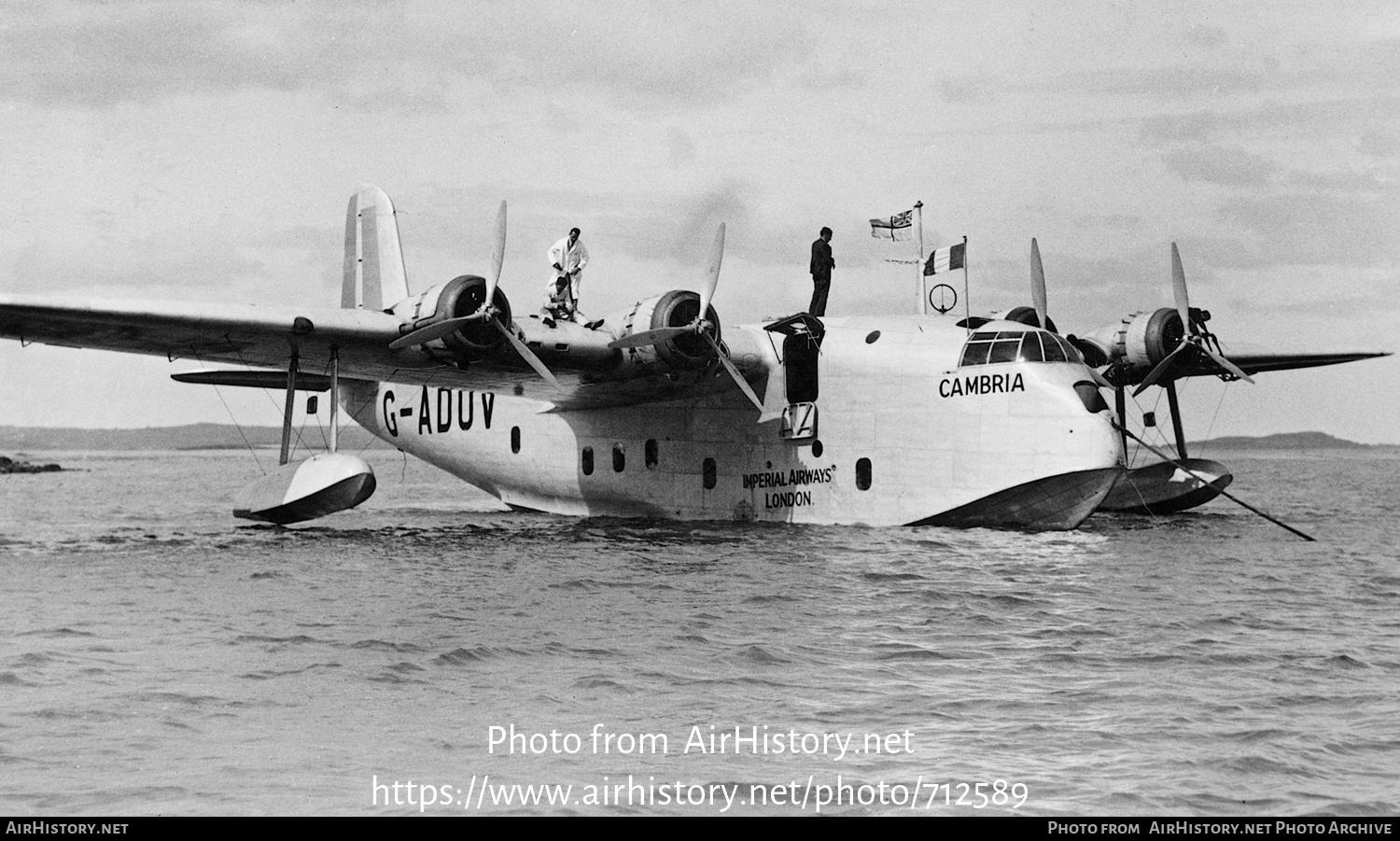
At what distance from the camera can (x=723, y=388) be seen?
20094mm

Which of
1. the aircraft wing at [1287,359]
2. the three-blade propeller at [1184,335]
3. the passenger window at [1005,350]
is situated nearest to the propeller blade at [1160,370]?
the three-blade propeller at [1184,335]

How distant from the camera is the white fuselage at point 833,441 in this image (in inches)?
656

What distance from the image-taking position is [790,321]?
1953cm

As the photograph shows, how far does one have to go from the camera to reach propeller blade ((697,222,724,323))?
1798 cm

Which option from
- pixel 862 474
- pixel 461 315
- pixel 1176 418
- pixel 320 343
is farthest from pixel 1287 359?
Answer: pixel 320 343


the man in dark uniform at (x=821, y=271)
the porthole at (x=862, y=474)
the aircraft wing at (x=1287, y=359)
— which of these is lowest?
the porthole at (x=862, y=474)

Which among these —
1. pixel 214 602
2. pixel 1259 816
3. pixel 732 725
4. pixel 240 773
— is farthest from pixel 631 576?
pixel 1259 816

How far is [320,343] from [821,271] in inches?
307

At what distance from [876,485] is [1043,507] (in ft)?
8.09

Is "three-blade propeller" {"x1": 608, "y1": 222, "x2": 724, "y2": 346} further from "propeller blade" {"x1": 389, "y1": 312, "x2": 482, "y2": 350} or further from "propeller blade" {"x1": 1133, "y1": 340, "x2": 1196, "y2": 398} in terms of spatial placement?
"propeller blade" {"x1": 1133, "y1": 340, "x2": 1196, "y2": 398}

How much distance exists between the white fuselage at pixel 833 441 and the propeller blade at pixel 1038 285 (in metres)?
2.04

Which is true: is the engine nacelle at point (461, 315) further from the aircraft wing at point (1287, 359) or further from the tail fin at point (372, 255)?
the aircraft wing at point (1287, 359)

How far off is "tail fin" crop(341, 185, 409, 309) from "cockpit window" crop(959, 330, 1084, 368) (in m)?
12.1

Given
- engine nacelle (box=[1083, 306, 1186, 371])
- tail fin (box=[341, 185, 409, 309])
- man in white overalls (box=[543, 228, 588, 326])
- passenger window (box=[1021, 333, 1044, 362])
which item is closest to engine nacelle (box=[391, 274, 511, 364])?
man in white overalls (box=[543, 228, 588, 326])
